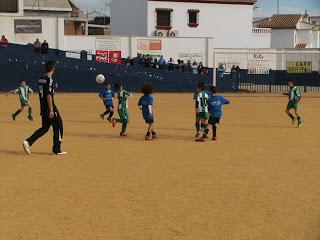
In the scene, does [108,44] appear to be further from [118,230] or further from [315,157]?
[118,230]

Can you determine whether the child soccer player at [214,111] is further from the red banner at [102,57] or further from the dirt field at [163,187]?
the red banner at [102,57]

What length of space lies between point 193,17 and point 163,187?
153 ft

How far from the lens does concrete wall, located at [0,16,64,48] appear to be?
141 ft

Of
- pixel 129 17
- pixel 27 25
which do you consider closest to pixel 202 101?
pixel 27 25

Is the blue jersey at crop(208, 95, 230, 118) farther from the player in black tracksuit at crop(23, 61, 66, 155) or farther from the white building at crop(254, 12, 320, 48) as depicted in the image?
the white building at crop(254, 12, 320, 48)

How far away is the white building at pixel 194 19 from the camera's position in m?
52.9

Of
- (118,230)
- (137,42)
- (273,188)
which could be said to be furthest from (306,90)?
(118,230)

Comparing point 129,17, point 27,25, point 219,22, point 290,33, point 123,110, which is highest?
point 129,17

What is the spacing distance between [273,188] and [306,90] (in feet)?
107

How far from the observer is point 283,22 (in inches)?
2847

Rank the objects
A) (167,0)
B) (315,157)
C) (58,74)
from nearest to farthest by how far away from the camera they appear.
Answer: (315,157)
(58,74)
(167,0)

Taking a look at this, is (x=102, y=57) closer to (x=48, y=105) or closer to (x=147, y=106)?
Answer: (x=147, y=106)

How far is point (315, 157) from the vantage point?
467 inches

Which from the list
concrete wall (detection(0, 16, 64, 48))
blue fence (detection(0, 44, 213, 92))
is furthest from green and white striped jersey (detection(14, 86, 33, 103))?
concrete wall (detection(0, 16, 64, 48))
